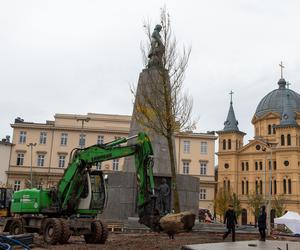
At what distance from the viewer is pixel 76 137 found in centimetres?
6856

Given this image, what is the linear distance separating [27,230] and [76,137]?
51772 mm

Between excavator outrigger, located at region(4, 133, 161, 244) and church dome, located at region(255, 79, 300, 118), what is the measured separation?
253 feet

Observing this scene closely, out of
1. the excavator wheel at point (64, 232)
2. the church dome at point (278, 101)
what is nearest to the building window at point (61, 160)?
the church dome at point (278, 101)

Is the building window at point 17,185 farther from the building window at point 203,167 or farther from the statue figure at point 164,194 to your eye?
the statue figure at point 164,194

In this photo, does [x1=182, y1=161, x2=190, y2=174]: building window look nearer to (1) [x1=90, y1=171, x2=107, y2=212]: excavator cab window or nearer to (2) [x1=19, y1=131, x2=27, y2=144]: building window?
(2) [x1=19, y1=131, x2=27, y2=144]: building window

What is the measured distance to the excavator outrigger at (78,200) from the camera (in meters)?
15.0

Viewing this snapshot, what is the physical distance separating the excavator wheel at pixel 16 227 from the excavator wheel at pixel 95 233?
9.03 ft

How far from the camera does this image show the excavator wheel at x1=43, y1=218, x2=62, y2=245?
48.6 feet

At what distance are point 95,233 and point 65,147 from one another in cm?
5371

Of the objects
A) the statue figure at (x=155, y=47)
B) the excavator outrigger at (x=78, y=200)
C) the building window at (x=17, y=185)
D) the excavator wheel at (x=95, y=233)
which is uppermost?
the statue figure at (x=155, y=47)

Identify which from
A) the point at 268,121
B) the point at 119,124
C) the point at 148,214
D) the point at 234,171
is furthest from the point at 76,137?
the point at 148,214

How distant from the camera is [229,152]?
9038 cm

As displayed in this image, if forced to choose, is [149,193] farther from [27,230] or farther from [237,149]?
[237,149]

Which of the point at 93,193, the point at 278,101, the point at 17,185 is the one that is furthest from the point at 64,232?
the point at 278,101
